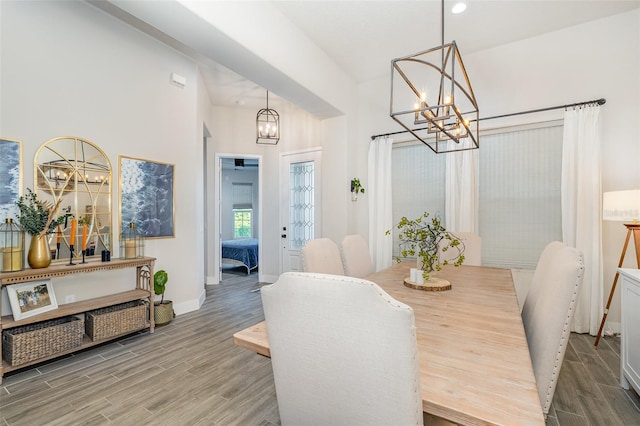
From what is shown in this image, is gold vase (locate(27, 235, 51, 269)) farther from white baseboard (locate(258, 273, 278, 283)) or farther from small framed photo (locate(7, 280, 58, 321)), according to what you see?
white baseboard (locate(258, 273, 278, 283))

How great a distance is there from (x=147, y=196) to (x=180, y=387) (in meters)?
2.16

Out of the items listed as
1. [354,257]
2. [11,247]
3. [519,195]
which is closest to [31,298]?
[11,247]

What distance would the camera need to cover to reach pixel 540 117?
3324 millimetres

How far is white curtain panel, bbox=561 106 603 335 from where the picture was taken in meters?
3.01

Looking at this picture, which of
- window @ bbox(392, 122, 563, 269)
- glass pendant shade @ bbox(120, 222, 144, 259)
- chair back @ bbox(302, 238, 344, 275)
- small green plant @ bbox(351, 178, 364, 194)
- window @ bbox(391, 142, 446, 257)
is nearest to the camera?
chair back @ bbox(302, 238, 344, 275)

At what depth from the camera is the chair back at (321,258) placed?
2112mm

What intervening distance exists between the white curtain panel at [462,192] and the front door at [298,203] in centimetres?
210

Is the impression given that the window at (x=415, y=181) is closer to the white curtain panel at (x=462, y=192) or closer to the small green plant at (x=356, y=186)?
the white curtain panel at (x=462, y=192)

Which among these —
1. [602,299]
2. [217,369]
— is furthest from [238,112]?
[602,299]

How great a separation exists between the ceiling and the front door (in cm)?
180

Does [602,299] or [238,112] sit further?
[238,112]

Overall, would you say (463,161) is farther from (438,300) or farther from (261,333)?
(261,333)

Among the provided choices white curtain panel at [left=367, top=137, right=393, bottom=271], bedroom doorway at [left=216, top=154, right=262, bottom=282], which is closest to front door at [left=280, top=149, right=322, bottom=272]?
white curtain panel at [left=367, top=137, right=393, bottom=271]

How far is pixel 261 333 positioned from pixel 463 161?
328 cm
